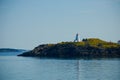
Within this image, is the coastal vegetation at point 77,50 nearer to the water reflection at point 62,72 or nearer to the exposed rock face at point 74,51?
the exposed rock face at point 74,51

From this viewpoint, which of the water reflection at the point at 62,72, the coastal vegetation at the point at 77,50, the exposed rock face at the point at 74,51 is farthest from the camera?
the coastal vegetation at the point at 77,50

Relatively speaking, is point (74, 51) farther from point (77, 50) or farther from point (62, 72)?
point (62, 72)

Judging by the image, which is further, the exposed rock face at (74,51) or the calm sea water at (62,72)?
the exposed rock face at (74,51)

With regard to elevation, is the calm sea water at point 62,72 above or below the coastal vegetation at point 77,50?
below

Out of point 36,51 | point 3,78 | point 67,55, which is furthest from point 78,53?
point 3,78

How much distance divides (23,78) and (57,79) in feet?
16.1

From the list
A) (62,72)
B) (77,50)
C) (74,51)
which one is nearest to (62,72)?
(62,72)

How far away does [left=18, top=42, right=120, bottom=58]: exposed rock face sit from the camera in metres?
118

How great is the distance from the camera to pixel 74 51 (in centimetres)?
12025

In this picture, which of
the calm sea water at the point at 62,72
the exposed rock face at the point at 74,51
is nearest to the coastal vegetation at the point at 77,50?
the exposed rock face at the point at 74,51

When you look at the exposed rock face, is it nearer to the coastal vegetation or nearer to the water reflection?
the coastal vegetation

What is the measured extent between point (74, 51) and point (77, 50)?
4.34 feet

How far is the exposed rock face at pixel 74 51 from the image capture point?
118000 mm

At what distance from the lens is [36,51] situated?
132 metres
